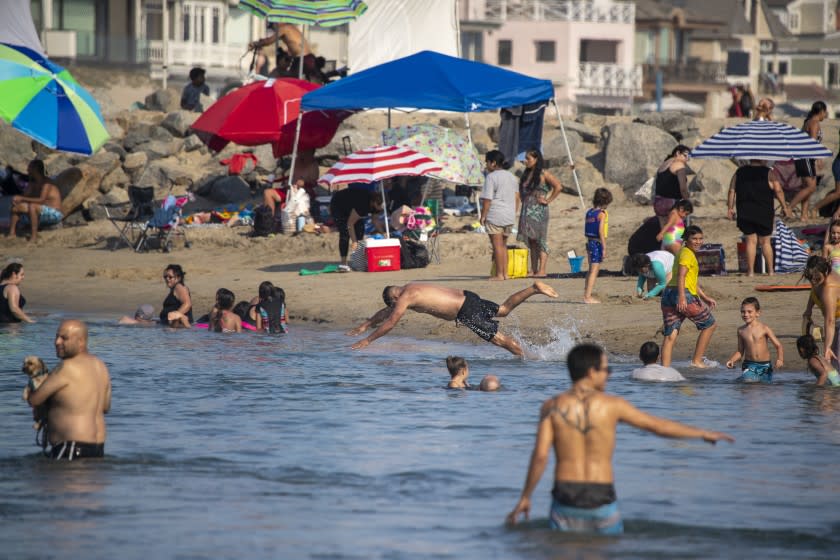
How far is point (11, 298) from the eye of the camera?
1684 centimetres

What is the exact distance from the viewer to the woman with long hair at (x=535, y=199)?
58.0ft

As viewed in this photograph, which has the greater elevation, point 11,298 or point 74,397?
point 11,298

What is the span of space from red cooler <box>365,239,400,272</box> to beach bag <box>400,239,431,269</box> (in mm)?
95

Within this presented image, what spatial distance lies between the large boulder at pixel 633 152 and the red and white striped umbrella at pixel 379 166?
6.26 m

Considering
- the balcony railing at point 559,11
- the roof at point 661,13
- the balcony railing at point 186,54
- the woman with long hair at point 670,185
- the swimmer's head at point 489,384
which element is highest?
the roof at point 661,13

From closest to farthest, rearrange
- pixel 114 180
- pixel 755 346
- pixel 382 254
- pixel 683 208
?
pixel 755 346 → pixel 683 208 → pixel 382 254 → pixel 114 180

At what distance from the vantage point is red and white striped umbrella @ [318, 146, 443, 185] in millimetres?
19375

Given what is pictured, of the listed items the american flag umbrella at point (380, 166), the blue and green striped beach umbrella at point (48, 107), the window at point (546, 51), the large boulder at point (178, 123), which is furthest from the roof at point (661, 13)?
the blue and green striped beach umbrella at point (48, 107)

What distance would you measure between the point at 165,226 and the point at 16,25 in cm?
371

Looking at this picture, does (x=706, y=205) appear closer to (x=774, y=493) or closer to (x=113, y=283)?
(x=113, y=283)

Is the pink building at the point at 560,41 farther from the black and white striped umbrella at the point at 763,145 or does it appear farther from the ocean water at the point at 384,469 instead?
the ocean water at the point at 384,469

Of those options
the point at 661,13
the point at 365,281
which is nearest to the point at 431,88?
the point at 365,281

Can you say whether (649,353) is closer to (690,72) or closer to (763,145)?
(763,145)

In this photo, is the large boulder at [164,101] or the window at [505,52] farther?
the window at [505,52]
